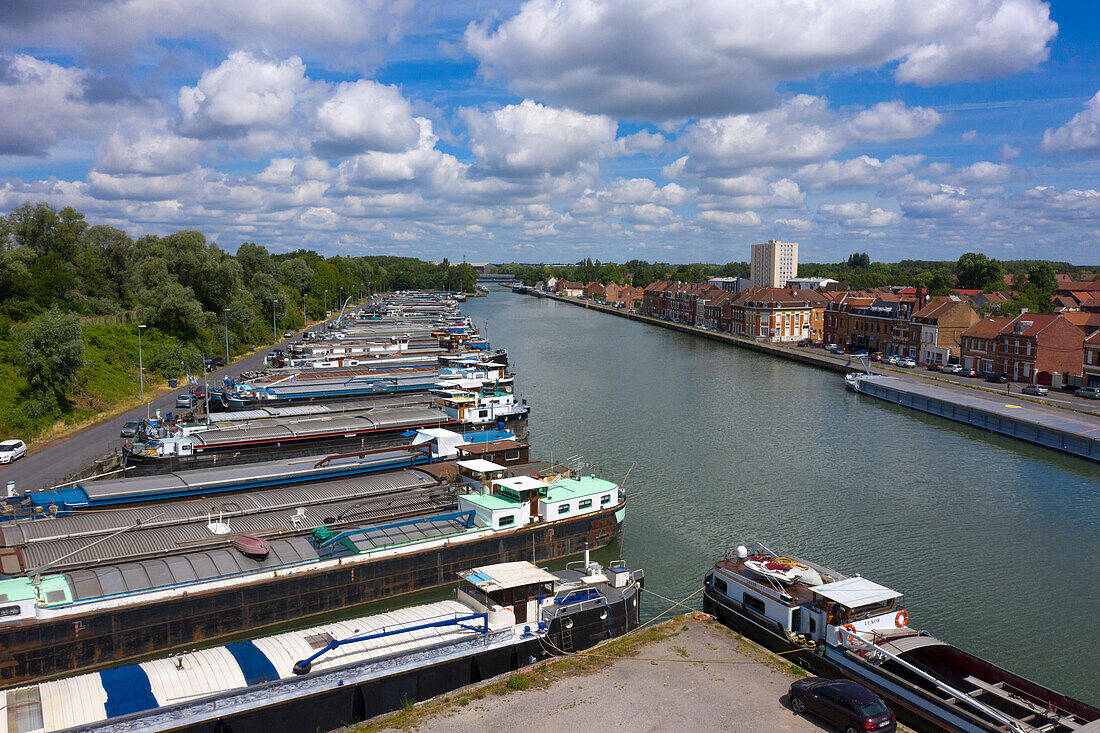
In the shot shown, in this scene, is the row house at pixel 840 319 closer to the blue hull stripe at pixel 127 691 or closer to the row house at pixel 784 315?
the row house at pixel 784 315

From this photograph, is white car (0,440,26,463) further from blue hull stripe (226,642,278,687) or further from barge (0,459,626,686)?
blue hull stripe (226,642,278,687)

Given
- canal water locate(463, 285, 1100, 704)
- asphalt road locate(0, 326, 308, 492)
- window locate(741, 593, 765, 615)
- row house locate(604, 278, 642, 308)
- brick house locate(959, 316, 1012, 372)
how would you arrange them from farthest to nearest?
row house locate(604, 278, 642, 308) < brick house locate(959, 316, 1012, 372) < asphalt road locate(0, 326, 308, 492) < canal water locate(463, 285, 1100, 704) < window locate(741, 593, 765, 615)

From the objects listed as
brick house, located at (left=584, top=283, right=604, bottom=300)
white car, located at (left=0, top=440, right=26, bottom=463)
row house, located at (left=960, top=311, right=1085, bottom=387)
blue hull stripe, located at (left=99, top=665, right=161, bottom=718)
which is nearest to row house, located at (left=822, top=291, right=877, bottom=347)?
row house, located at (left=960, top=311, right=1085, bottom=387)

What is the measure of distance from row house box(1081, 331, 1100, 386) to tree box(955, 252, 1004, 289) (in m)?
66.6

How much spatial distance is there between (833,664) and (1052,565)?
509 inches

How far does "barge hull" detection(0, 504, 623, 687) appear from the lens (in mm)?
15352

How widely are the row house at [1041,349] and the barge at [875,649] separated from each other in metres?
45.3

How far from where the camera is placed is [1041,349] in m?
52.5

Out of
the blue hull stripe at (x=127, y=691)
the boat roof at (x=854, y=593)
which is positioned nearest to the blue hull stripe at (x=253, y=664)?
the blue hull stripe at (x=127, y=691)

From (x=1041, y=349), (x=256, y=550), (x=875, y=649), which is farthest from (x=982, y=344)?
(x=256, y=550)

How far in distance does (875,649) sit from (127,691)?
44.9ft

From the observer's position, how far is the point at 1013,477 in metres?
33.2

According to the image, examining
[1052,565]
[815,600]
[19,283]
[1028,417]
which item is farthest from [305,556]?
[19,283]

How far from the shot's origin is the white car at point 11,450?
29.0 m
